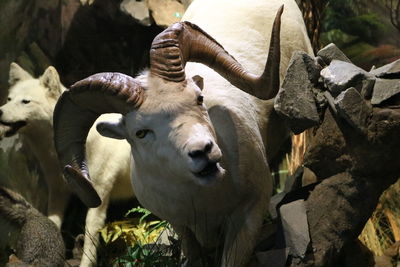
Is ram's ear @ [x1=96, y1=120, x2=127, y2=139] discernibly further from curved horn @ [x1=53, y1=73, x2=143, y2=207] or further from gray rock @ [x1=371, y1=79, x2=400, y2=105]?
gray rock @ [x1=371, y1=79, x2=400, y2=105]

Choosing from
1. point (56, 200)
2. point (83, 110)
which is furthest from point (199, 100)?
point (56, 200)

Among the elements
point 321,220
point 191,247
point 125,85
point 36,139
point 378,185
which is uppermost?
point 125,85

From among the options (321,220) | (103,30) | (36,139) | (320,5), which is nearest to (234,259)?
(321,220)

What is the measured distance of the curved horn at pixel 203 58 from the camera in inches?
164

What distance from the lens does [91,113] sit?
441cm

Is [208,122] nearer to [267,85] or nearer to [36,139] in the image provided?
[267,85]

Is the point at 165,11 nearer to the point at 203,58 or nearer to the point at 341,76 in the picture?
the point at 203,58

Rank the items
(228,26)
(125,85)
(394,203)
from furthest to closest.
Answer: (394,203)
(228,26)
(125,85)

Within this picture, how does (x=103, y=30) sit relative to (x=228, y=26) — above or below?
below

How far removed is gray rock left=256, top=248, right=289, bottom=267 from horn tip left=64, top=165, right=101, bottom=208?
1.28 meters

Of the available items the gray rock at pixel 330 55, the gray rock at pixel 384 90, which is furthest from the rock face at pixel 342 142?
the gray rock at pixel 330 55

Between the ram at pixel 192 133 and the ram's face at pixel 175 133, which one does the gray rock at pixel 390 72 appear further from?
the ram's face at pixel 175 133

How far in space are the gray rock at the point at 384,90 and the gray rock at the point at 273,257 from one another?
1271 mm

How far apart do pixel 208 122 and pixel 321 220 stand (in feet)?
4.37
